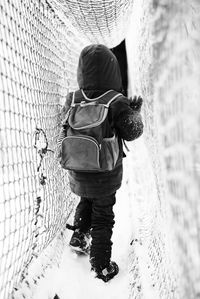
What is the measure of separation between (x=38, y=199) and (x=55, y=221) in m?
0.27

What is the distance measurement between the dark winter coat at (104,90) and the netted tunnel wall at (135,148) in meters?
0.09

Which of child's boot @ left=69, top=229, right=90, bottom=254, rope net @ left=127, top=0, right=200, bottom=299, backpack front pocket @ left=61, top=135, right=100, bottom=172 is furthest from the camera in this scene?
child's boot @ left=69, top=229, right=90, bottom=254

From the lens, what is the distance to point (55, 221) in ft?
5.59

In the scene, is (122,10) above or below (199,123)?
above

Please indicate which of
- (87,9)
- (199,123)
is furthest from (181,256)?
(87,9)

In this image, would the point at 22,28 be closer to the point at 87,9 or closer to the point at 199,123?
the point at 87,9

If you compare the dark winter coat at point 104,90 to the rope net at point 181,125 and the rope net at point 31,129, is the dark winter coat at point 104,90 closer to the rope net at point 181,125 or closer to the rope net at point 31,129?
the rope net at point 31,129

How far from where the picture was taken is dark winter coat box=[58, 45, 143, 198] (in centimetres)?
129

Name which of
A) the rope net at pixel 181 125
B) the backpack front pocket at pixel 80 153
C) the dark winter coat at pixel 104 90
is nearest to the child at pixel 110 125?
the dark winter coat at pixel 104 90

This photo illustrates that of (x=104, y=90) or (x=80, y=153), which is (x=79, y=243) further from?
(x=104, y=90)

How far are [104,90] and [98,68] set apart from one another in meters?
0.09

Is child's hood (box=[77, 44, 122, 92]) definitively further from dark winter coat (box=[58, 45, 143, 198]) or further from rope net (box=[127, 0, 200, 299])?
rope net (box=[127, 0, 200, 299])

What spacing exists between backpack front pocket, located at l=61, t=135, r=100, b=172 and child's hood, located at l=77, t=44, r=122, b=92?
234mm

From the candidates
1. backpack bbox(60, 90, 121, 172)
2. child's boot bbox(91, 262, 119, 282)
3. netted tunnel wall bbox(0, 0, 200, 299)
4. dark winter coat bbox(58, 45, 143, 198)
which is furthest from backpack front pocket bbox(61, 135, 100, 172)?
child's boot bbox(91, 262, 119, 282)
